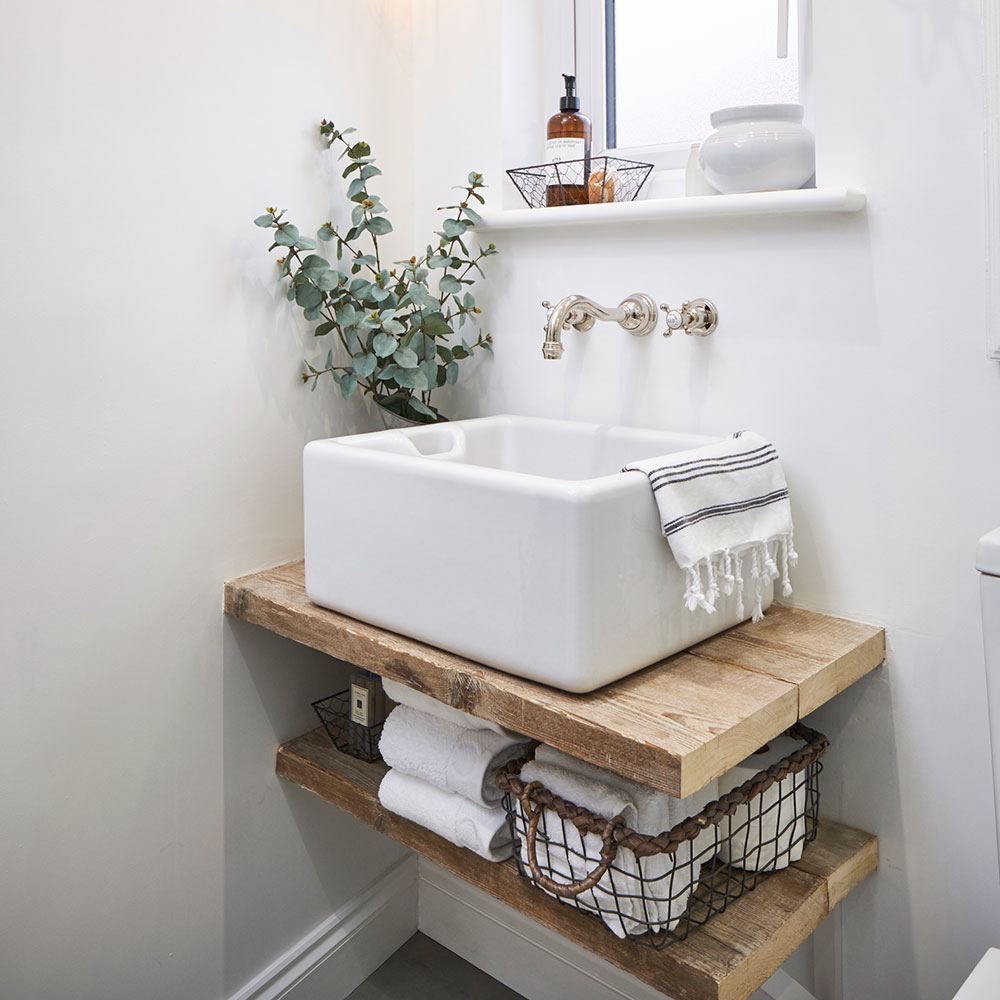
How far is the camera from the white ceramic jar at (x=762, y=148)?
121cm

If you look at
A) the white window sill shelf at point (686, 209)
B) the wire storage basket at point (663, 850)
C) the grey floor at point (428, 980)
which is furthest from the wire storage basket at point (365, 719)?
the white window sill shelf at point (686, 209)

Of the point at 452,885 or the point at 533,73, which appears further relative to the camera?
the point at 452,885

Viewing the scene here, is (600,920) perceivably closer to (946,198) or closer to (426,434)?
(426,434)

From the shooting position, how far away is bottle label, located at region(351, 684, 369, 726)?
1469 mm

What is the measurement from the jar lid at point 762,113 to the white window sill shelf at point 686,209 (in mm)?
99

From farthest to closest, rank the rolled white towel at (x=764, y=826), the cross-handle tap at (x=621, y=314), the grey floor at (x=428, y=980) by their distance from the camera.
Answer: the grey floor at (x=428, y=980), the cross-handle tap at (x=621, y=314), the rolled white towel at (x=764, y=826)

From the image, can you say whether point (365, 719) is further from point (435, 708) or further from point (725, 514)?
point (725, 514)

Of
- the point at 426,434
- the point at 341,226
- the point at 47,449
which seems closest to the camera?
the point at 47,449

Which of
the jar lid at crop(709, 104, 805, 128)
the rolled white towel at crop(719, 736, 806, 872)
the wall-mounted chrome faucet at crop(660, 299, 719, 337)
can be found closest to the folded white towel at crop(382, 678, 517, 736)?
the rolled white towel at crop(719, 736, 806, 872)

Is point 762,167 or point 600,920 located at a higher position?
point 762,167

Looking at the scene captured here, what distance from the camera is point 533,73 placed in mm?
1585

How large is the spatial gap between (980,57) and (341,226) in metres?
0.93

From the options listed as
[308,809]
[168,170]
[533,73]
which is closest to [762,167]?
[533,73]

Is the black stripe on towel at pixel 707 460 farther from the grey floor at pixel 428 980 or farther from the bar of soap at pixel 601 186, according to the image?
the grey floor at pixel 428 980
